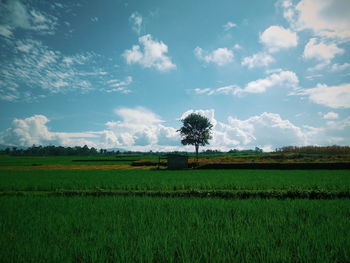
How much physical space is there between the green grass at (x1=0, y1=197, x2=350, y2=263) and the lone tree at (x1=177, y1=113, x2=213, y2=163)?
52.1 metres

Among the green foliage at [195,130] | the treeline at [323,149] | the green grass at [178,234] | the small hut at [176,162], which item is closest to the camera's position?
the green grass at [178,234]

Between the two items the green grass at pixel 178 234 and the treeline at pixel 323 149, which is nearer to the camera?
the green grass at pixel 178 234

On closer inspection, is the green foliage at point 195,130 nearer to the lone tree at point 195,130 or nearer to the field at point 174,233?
the lone tree at point 195,130

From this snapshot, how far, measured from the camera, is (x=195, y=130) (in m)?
60.1

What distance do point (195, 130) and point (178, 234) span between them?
56.0m

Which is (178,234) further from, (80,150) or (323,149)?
(80,150)

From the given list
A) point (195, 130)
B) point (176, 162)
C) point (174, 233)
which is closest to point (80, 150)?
point (195, 130)

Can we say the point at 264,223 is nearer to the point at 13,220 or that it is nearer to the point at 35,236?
the point at 35,236

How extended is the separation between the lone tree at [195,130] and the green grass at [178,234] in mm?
52128

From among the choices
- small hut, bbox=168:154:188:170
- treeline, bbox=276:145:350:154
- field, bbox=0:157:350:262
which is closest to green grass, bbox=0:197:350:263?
field, bbox=0:157:350:262

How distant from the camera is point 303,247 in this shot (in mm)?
3822

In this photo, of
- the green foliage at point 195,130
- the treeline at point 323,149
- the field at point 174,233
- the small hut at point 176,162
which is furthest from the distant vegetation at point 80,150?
the field at point 174,233

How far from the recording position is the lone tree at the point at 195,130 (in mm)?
59406

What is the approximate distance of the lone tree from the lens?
59.4m
